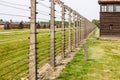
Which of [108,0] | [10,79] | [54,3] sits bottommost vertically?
[10,79]

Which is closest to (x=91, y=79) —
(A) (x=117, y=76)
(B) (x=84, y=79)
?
(B) (x=84, y=79)

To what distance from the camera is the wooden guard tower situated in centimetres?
3160

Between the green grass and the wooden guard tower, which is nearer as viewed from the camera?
the green grass

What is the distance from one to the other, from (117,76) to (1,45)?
34.4ft

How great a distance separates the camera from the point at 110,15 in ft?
105

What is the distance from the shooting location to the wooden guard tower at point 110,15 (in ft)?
104

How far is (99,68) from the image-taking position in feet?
32.5

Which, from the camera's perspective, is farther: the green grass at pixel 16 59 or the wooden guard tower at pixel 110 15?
the wooden guard tower at pixel 110 15

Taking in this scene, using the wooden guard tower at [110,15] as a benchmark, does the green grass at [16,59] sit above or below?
below

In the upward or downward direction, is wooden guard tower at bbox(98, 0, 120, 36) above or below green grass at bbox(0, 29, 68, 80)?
above

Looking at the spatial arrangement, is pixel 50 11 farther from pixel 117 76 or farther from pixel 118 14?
pixel 118 14

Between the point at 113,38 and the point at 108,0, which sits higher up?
the point at 108,0

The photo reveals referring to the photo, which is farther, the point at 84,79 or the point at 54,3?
the point at 54,3

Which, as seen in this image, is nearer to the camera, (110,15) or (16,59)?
(16,59)
